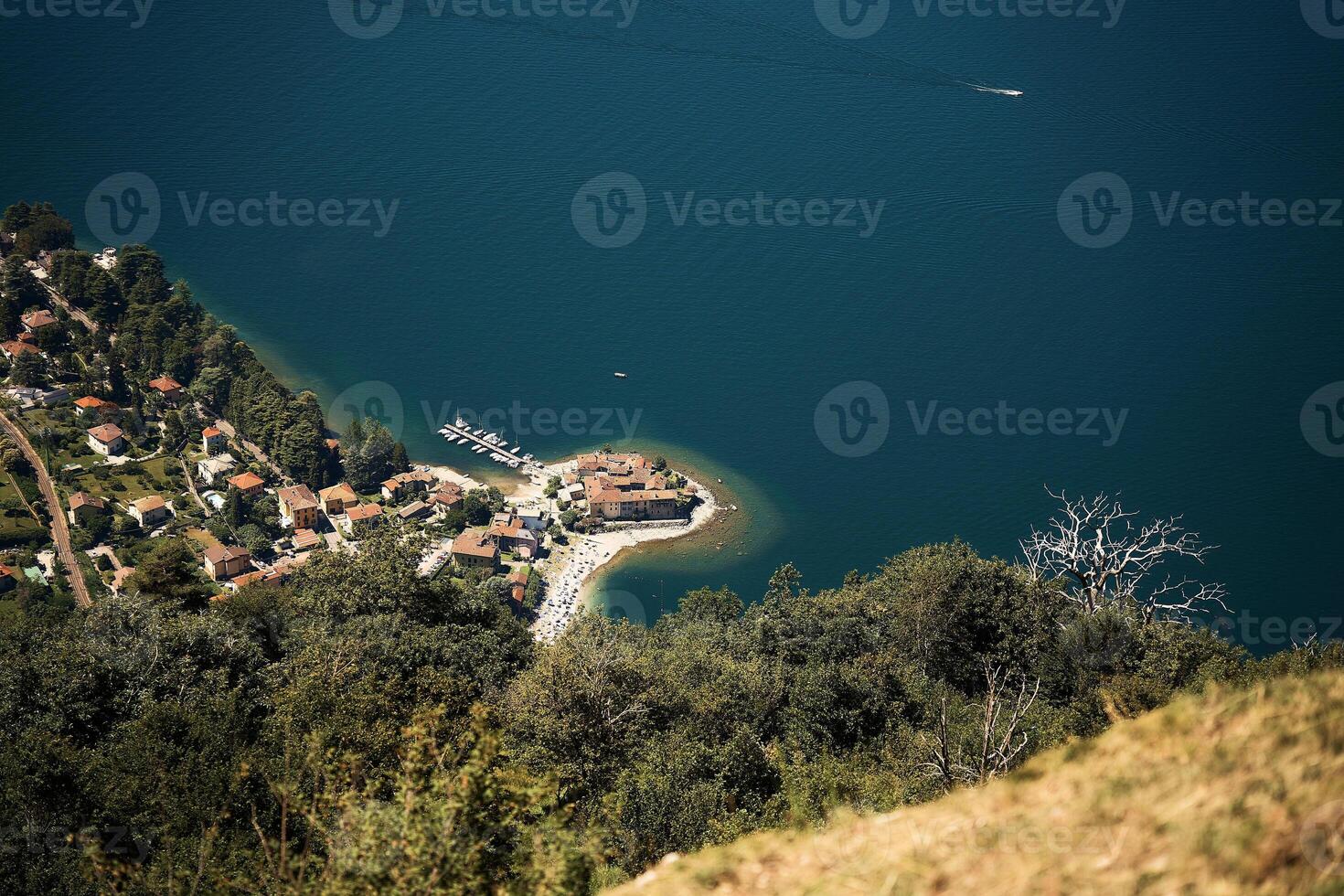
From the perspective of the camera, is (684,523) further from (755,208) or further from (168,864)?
(168,864)

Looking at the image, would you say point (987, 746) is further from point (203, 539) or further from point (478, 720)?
point (203, 539)

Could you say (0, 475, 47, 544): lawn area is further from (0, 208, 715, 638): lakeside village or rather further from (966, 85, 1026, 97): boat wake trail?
(966, 85, 1026, 97): boat wake trail

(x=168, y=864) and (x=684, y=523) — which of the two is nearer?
(x=168, y=864)

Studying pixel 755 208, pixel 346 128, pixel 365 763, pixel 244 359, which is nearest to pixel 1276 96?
pixel 755 208

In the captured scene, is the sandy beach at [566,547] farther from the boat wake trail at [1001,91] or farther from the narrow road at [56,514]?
the boat wake trail at [1001,91]

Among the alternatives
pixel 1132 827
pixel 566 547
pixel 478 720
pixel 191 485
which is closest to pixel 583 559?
pixel 566 547
